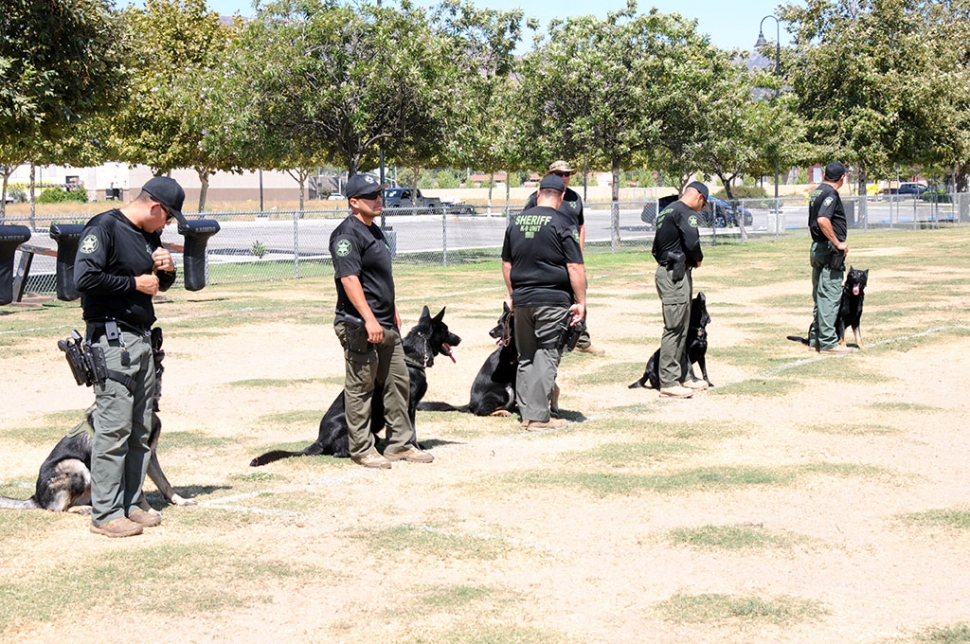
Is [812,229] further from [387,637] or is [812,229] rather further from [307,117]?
[307,117]

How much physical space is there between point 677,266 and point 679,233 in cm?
29

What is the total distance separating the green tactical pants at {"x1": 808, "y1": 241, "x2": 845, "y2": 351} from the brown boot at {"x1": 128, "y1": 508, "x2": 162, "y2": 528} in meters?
8.56

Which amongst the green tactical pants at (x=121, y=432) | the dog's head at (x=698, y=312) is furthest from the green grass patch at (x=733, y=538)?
the dog's head at (x=698, y=312)

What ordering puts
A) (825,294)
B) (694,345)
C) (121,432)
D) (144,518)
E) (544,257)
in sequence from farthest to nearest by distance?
1. (825,294)
2. (694,345)
3. (544,257)
4. (144,518)
5. (121,432)

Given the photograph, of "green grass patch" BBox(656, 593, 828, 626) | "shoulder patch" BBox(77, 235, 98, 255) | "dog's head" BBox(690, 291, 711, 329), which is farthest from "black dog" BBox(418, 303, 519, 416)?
"green grass patch" BBox(656, 593, 828, 626)

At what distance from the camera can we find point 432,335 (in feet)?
28.0

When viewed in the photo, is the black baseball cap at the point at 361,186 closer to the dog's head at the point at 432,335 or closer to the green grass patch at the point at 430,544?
the dog's head at the point at 432,335

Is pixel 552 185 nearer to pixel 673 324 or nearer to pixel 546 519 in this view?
pixel 673 324

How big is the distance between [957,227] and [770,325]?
3258cm

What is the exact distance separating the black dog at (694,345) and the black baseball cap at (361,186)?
396 centimetres

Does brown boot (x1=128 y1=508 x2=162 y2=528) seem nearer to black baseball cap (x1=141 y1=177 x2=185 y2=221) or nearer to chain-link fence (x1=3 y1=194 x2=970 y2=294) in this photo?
black baseball cap (x1=141 y1=177 x2=185 y2=221)

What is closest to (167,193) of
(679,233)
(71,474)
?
(71,474)

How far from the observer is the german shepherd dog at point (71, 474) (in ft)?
21.1

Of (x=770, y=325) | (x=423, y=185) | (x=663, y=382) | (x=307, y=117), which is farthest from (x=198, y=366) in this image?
(x=423, y=185)
